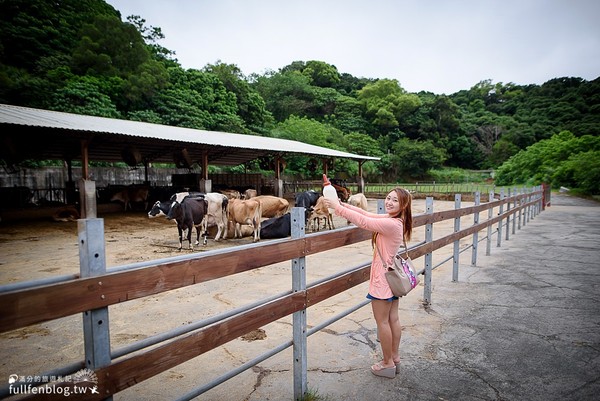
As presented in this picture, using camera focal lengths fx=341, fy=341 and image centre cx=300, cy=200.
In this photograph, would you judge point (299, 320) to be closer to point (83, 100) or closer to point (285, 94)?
point (83, 100)

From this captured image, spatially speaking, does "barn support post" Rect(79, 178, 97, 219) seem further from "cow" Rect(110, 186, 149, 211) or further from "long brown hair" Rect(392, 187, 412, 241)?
"long brown hair" Rect(392, 187, 412, 241)

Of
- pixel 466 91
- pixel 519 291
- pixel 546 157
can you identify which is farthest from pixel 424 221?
pixel 466 91

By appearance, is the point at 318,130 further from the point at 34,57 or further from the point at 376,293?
the point at 376,293

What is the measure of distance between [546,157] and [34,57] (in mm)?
45897

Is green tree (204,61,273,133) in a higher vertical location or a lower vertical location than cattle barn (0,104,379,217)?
higher

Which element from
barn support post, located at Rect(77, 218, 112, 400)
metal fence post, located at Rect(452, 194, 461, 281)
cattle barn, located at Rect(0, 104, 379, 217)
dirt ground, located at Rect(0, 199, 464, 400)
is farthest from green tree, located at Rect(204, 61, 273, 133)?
barn support post, located at Rect(77, 218, 112, 400)

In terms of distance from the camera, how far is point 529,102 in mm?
60125

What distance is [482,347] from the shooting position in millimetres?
3143

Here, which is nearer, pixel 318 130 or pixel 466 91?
pixel 318 130

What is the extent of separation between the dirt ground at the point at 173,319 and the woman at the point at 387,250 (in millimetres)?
526

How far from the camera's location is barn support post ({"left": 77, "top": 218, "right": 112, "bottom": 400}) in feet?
4.16

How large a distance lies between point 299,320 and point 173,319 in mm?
2244

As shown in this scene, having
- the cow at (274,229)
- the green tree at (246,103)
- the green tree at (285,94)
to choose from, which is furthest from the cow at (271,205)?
the green tree at (285,94)

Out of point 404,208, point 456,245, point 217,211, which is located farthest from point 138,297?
point 217,211
